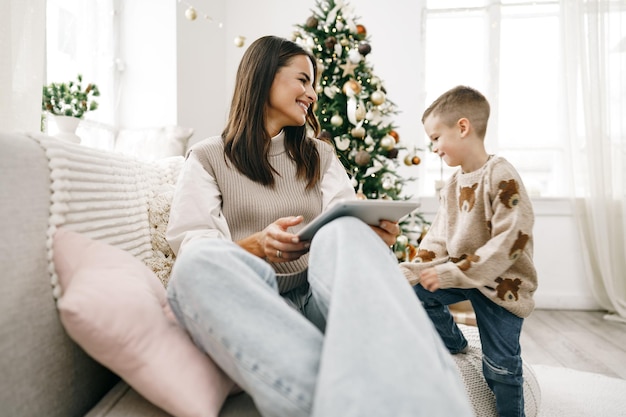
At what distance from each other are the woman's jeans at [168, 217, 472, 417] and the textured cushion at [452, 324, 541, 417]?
2.41 ft

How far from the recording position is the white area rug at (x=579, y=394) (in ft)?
5.03

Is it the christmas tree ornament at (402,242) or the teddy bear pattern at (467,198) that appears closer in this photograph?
the teddy bear pattern at (467,198)

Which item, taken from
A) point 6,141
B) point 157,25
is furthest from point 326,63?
point 6,141

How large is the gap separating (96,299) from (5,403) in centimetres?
17

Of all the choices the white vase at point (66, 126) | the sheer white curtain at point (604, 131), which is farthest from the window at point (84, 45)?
the sheer white curtain at point (604, 131)

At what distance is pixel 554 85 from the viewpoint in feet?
10.9

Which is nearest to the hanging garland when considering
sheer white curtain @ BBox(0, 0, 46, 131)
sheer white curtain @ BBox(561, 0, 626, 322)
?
sheer white curtain @ BBox(0, 0, 46, 131)

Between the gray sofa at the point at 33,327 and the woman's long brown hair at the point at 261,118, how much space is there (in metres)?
0.61

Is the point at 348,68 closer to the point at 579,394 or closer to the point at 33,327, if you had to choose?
the point at 579,394

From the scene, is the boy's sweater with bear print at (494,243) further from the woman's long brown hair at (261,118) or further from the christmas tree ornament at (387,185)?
the christmas tree ornament at (387,185)

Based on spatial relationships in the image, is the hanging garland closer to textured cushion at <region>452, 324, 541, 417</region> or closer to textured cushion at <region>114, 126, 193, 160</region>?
→ textured cushion at <region>114, 126, 193, 160</region>

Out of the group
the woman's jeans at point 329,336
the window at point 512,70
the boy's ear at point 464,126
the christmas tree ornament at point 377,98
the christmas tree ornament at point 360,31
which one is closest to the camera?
the woman's jeans at point 329,336

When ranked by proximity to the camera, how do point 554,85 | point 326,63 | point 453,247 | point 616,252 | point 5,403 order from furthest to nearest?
point 554,85
point 616,252
point 326,63
point 453,247
point 5,403

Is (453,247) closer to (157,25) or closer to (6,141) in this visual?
(6,141)
